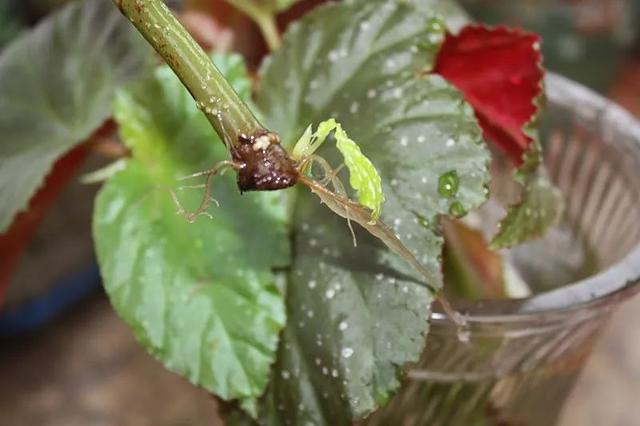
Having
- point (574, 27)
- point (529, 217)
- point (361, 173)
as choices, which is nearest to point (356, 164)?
point (361, 173)

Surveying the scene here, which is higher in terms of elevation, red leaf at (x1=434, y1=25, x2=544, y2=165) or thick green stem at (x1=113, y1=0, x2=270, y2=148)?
thick green stem at (x1=113, y1=0, x2=270, y2=148)

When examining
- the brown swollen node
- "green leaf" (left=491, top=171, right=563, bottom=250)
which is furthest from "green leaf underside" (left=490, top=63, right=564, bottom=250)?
the brown swollen node

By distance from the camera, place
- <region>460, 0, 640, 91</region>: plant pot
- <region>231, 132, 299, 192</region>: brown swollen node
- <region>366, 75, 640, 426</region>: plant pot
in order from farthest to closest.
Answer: <region>460, 0, 640, 91</region>: plant pot < <region>366, 75, 640, 426</region>: plant pot < <region>231, 132, 299, 192</region>: brown swollen node

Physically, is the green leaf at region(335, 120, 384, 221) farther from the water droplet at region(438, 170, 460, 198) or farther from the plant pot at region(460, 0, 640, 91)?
the plant pot at region(460, 0, 640, 91)

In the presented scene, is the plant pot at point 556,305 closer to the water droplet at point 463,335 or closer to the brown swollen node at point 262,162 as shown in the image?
the water droplet at point 463,335

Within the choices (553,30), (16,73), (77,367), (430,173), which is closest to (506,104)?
(430,173)

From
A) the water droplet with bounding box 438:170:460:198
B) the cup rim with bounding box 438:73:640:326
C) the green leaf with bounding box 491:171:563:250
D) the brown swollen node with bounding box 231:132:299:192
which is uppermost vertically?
the brown swollen node with bounding box 231:132:299:192

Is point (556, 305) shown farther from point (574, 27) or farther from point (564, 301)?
point (574, 27)

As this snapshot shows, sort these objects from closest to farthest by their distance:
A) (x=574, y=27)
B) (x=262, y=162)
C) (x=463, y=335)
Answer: (x=262, y=162) < (x=463, y=335) < (x=574, y=27)

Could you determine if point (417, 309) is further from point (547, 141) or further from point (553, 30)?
point (553, 30)
